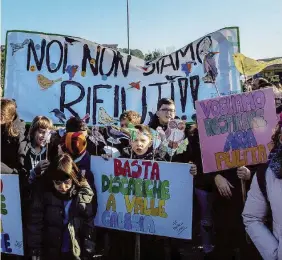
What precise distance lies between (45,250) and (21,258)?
0.43 metres

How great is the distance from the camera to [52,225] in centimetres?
345

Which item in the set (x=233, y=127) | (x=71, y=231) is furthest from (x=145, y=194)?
(x=233, y=127)

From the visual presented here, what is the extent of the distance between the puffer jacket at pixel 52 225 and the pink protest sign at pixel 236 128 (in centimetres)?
102

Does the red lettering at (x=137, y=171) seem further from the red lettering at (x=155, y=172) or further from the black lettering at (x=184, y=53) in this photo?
the black lettering at (x=184, y=53)

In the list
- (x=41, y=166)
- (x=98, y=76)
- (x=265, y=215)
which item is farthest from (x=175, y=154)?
(x=98, y=76)

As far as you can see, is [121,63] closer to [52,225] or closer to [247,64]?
[247,64]

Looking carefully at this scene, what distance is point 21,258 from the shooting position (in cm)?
379

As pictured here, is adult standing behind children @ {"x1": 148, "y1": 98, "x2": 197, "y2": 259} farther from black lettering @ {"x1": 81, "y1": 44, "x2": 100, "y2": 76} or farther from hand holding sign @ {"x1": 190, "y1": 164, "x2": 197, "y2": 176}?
black lettering @ {"x1": 81, "y1": 44, "x2": 100, "y2": 76}

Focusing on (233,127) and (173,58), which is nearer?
(233,127)

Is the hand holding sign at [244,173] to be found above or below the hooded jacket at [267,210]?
above

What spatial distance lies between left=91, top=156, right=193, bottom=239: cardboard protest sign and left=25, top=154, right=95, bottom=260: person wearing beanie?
0.28 m

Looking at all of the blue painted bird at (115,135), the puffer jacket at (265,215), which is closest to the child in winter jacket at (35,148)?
the blue painted bird at (115,135)

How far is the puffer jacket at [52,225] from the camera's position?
3.44m

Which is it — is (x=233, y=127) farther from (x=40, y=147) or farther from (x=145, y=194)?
(x=40, y=147)
